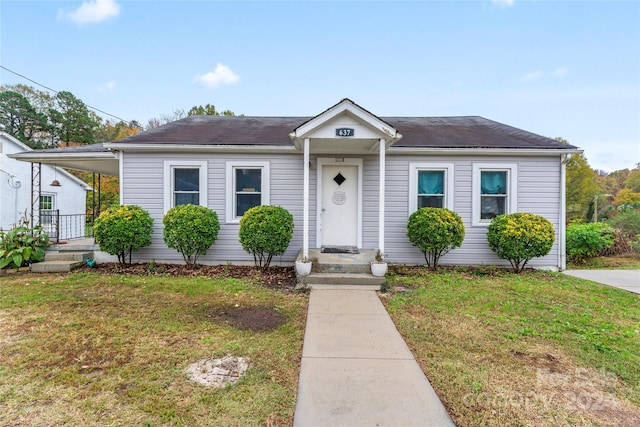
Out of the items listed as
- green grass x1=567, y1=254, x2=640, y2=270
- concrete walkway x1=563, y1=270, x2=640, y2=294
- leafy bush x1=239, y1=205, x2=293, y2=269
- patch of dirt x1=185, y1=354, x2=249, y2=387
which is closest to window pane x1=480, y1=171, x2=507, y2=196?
concrete walkway x1=563, y1=270, x2=640, y2=294

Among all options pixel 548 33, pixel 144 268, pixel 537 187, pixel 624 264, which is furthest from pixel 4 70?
pixel 624 264

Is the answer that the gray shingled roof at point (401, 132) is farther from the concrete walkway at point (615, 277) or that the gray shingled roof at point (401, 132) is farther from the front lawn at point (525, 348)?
the front lawn at point (525, 348)

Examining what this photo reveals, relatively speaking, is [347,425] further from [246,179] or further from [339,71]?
[339,71]

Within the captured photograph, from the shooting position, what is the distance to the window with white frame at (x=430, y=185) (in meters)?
7.37

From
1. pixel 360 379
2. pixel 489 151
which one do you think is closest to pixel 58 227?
pixel 360 379

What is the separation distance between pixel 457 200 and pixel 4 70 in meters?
18.8

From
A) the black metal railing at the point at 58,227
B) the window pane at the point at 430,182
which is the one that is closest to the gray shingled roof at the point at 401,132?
the window pane at the point at 430,182

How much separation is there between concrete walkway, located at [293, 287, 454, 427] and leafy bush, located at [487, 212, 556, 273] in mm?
4307

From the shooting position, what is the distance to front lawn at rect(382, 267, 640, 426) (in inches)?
86.4

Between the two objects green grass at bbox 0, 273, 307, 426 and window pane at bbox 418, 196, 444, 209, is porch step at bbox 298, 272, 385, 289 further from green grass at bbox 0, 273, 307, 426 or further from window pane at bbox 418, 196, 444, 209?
window pane at bbox 418, 196, 444, 209

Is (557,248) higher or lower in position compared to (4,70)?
lower

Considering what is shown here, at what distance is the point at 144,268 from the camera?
6.94m

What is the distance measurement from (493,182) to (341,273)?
16.0 feet

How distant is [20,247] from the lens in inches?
269
